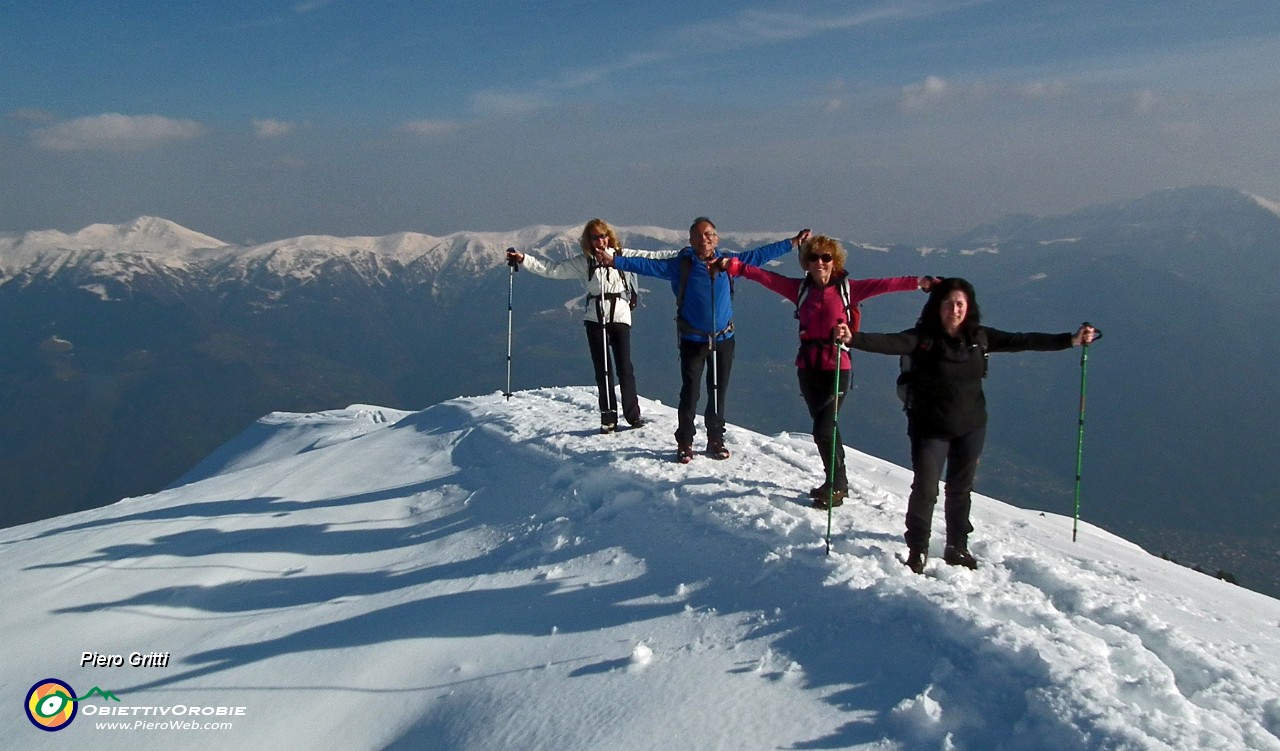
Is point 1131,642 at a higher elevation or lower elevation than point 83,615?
higher

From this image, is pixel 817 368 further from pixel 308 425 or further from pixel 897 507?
pixel 308 425

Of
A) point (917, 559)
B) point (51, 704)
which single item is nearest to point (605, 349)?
point (917, 559)

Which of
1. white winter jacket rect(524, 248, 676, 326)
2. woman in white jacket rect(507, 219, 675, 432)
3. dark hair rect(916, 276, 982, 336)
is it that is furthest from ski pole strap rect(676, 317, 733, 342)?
dark hair rect(916, 276, 982, 336)

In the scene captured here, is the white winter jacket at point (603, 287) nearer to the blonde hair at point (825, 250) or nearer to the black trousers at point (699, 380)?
the black trousers at point (699, 380)

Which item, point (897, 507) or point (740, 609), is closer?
point (740, 609)

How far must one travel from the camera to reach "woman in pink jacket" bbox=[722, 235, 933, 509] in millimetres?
7320

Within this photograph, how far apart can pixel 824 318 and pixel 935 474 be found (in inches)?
78.1

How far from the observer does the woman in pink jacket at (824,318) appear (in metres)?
7.32

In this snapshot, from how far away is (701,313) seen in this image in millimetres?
8945

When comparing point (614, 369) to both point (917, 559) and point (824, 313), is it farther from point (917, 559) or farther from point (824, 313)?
point (917, 559)

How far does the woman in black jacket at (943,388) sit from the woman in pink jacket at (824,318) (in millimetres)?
1207

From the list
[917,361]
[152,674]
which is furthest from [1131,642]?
[152,674]

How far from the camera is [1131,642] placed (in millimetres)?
4766

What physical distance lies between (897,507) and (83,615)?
851 centimetres
